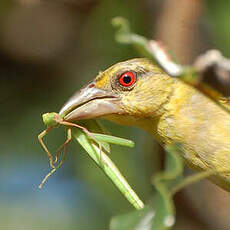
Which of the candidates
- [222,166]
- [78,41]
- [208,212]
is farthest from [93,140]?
[78,41]

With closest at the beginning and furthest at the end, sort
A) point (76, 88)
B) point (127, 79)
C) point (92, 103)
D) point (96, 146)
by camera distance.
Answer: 1. point (96, 146)
2. point (92, 103)
3. point (127, 79)
4. point (76, 88)

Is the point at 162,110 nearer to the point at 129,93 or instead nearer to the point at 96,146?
the point at 129,93

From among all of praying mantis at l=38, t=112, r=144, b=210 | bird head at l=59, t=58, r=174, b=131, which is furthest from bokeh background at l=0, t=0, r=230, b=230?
praying mantis at l=38, t=112, r=144, b=210

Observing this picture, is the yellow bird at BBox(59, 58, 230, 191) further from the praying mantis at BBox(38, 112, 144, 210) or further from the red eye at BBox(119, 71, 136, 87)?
the praying mantis at BBox(38, 112, 144, 210)

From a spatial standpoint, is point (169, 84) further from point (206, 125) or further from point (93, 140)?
point (93, 140)

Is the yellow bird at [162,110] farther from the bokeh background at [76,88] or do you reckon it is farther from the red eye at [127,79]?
the bokeh background at [76,88]

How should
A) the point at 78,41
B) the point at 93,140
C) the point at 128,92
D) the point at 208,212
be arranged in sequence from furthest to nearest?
1. the point at 78,41
2. the point at 208,212
3. the point at 128,92
4. the point at 93,140

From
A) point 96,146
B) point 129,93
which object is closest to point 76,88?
point 129,93
